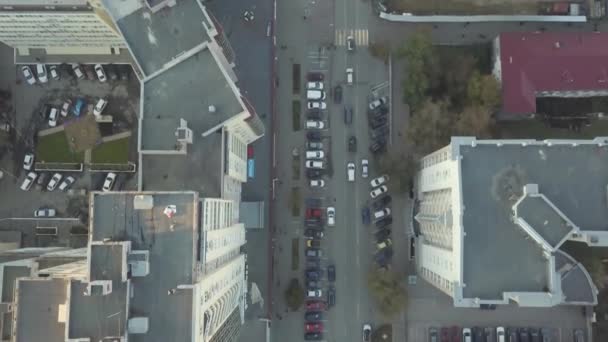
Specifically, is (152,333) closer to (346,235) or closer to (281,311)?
(281,311)

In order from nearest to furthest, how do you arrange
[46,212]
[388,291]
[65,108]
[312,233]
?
[388,291]
[312,233]
[46,212]
[65,108]

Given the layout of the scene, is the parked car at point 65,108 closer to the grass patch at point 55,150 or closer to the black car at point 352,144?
the grass patch at point 55,150

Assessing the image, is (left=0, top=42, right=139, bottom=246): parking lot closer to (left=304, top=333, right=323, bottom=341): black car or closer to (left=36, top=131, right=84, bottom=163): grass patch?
(left=36, top=131, right=84, bottom=163): grass patch

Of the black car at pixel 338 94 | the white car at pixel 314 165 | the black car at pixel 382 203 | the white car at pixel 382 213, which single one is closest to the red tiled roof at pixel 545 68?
the black car at pixel 382 203

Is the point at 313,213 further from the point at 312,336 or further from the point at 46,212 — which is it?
the point at 46,212

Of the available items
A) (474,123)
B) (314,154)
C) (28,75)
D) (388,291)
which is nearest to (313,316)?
(388,291)

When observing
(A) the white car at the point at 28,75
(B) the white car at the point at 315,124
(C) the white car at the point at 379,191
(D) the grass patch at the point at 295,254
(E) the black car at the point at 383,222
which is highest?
(A) the white car at the point at 28,75
